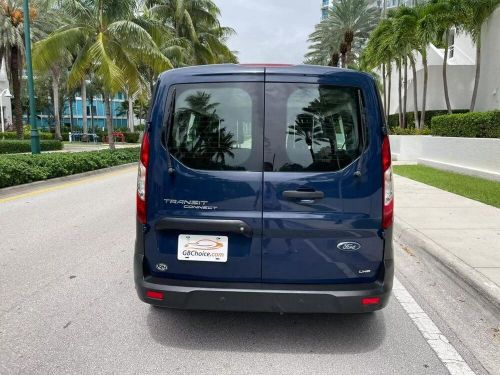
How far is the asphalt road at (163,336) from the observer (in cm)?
309

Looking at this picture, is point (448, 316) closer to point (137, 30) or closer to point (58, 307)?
point (58, 307)

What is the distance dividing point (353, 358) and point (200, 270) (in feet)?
4.09

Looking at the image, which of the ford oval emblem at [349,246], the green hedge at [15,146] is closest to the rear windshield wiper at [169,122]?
the ford oval emblem at [349,246]

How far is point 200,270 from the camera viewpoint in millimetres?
3211

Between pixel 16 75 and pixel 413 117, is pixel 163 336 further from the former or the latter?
pixel 16 75

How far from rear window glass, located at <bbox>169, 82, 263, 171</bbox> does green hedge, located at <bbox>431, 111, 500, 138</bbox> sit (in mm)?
12840

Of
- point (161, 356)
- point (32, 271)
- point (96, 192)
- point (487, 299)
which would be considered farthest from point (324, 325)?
point (96, 192)

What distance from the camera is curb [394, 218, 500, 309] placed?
4203 millimetres

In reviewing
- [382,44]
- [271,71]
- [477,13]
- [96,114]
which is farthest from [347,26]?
[96,114]

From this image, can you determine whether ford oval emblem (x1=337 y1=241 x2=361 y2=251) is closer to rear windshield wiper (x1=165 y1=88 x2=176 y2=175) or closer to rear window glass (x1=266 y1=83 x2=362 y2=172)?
rear window glass (x1=266 y1=83 x2=362 y2=172)

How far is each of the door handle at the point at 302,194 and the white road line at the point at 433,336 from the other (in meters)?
1.45

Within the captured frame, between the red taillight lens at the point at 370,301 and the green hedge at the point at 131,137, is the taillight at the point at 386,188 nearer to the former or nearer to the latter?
the red taillight lens at the point at 370,301

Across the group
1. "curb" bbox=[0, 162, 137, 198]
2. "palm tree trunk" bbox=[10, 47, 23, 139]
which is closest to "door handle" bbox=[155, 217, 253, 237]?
"curb" bbox=[0, 162, 137, 198]

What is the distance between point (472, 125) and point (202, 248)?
13.9m
